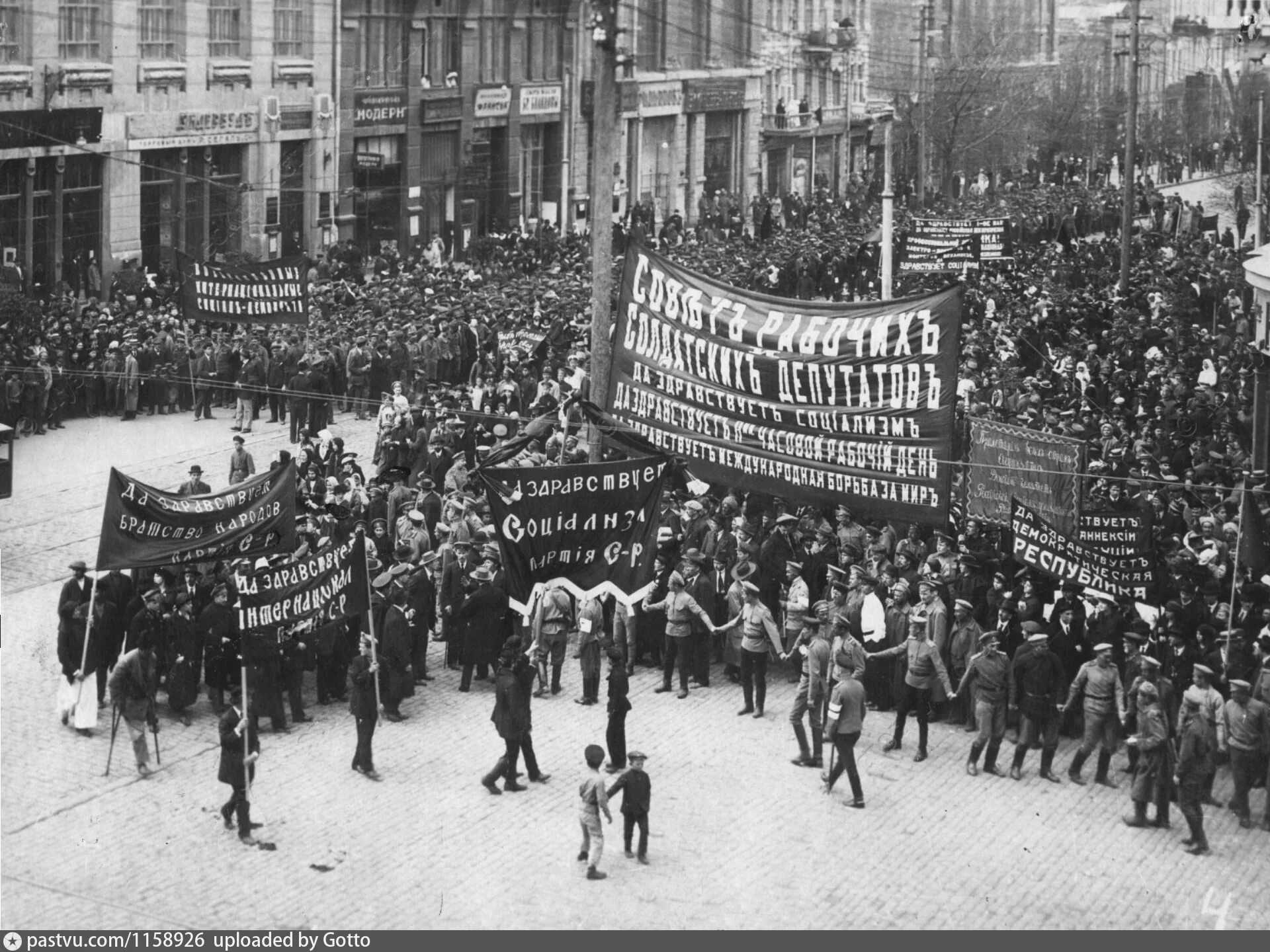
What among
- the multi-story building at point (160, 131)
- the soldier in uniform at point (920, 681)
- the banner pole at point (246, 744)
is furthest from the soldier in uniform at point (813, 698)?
the multi-story building at point (160, 131)

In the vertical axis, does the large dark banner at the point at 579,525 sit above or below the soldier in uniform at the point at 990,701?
above

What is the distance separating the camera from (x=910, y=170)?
77562 millimetres

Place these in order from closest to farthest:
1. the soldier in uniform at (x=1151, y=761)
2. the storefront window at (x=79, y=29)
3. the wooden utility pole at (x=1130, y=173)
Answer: the soldier in uniform at (x=1151, y=761), the storefront window at (x=79, y=29), the wooden utility pole at (x=1130, y=173)

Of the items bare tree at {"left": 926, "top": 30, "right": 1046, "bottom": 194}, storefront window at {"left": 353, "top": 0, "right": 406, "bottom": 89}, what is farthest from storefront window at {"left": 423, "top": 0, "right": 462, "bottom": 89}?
bare tree at {"left": 926, "top": 30, "right": 1046, "bottom": 194}

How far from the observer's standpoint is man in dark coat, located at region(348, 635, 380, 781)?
651 inches

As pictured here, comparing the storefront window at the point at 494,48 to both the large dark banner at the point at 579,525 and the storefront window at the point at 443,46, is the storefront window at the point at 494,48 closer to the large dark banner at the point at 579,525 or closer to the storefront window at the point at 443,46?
the storefront window at the point at 443,46

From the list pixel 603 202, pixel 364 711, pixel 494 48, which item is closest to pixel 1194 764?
pixel 364 711

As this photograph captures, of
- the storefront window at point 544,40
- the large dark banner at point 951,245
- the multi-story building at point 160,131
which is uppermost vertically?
the storefront window at point 544,40

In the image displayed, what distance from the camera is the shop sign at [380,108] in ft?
168

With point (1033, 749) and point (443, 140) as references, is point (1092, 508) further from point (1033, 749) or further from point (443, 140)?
point (443, 140)

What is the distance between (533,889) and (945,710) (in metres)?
5.40

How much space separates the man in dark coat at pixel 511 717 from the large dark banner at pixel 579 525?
1.39 feet

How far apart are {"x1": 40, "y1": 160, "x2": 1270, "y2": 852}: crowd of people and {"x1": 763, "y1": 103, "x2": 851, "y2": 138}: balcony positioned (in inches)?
1672

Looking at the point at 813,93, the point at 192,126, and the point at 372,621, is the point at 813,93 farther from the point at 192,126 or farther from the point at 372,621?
the point at 372,621
